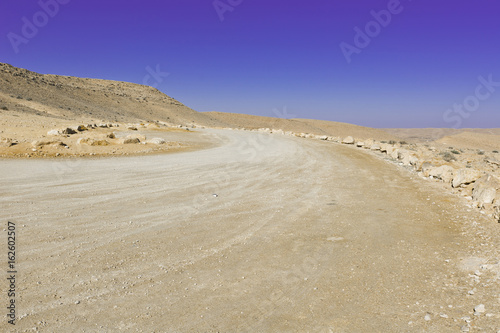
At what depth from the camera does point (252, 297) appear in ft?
12.5

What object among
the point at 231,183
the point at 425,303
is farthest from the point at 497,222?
the point at 231,183

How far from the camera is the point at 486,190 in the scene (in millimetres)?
7785

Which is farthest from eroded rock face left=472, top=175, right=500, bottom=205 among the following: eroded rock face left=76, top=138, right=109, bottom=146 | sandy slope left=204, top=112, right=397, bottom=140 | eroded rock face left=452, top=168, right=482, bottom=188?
sandy slope left=204, top=112, right=397, bottom=140

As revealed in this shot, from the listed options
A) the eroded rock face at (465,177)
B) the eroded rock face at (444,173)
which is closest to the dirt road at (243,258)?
the eroded rock face at (465,177)

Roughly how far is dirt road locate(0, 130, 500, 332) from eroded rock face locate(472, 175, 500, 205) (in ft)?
1.70

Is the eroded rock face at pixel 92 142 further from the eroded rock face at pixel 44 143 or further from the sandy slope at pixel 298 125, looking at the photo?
the sandy slope at pixel 298 125

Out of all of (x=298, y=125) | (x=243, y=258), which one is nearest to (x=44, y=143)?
(x=243, y=258)

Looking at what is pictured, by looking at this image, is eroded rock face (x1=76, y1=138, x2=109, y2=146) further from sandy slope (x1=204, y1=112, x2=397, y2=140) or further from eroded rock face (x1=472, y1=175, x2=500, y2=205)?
sandy slope (x1=204, y1=112, x2=397, y2=140)

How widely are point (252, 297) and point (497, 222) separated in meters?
5.73

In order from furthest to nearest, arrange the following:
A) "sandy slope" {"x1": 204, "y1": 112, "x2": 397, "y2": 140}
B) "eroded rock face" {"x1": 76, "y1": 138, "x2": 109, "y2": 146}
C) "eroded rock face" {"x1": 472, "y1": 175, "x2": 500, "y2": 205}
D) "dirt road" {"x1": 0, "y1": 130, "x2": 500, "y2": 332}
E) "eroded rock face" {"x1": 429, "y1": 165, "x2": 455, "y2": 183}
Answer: "sandy slope" {"x1": 204, "y1": 112, "x2": 397, "y2": 140} < "eroded rock face" {"x1": 76, "y1": 138, "x2": 109, "y2": 146} < "eroded rock face" {"x1": 429, "y1": 165, "x2": 455, "y2": 183} < "eroded rock face" {"x1": 472, "y1": 175, "x2": 500, "y2": 205} < "dirt road" {"x1": 0, "y1": 130, "x2": 500, "y2": 332}

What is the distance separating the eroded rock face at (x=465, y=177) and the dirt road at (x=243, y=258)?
1077mm

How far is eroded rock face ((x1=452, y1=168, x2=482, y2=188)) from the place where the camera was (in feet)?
31.2

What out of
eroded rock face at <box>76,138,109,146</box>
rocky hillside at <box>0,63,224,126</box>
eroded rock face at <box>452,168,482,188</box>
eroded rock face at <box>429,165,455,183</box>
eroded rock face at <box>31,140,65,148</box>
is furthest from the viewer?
rocky hillside at <box>0,63,224,126</box>

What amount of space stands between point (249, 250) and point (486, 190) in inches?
254
